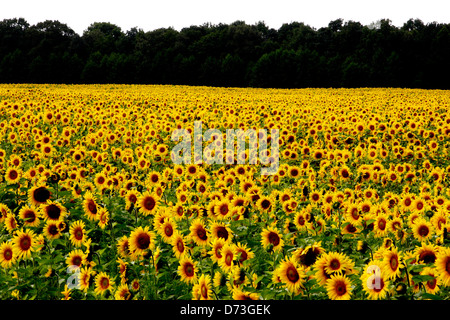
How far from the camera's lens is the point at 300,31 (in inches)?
2771

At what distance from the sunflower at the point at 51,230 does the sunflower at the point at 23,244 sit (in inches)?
15.2

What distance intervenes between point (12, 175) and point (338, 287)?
5009 mm

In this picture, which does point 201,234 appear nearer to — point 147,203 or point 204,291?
point 204,291

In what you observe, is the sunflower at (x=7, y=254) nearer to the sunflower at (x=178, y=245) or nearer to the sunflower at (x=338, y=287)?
the sunflower at (x=178, y=245)

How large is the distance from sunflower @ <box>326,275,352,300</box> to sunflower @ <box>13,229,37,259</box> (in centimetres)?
267

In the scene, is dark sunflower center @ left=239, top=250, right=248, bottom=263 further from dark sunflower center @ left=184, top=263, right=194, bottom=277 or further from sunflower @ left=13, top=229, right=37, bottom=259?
sunflower @ left=13, top=229, right=37, bottom=259

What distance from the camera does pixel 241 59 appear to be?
181ft

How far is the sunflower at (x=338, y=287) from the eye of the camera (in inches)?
118

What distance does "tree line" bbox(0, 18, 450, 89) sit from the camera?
52.7 metres

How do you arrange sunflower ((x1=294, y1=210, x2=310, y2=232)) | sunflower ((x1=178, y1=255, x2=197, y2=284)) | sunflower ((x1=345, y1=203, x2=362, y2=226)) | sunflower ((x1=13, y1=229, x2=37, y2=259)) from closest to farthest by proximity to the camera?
sunflower ((x1=178, y1=255, x2=197, y2=284)) → sunflower ((x1=13, y1=229, x2=37, y2=259)) → sunflower ((x1=345, y1=203, x2=362, y2=226)) → sunflower ((x1=294, y1=210, x2=310, y2=232))

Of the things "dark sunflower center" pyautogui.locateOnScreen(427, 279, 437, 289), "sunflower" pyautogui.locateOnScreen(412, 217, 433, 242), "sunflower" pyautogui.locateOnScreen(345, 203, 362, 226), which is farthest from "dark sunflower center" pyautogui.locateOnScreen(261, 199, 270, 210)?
"dark sunflower center" pyautogui.locateOnScreen(427, 279, 437, 289)

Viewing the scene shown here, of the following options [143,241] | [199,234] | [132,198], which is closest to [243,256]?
[199,234]

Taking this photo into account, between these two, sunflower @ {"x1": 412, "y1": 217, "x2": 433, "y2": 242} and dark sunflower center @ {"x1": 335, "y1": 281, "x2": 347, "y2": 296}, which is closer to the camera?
dark sunflower center @ {"x1": 335, "y1": 281, "x2": 347, "y2": 296}

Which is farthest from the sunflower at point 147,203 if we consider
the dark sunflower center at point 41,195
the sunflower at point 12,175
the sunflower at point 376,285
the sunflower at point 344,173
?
the sunflower at point 344,173
